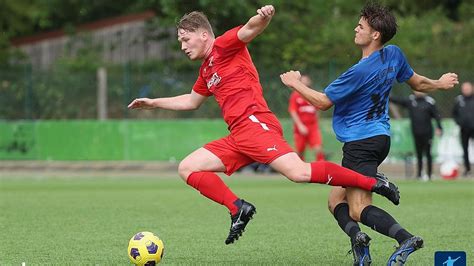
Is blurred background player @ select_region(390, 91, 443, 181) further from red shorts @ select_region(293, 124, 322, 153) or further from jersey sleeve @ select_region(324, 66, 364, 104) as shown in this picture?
jersey sleeve @ select_region(324, 66, 364, 104)

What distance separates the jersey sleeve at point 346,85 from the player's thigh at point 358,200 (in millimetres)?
715

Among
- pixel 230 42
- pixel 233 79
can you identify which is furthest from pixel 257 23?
pixel 233 79

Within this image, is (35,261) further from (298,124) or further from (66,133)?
(66,133)

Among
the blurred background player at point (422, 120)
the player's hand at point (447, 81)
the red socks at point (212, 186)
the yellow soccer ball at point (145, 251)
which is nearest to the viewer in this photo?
the yellow soccer ball at point (145, 251)

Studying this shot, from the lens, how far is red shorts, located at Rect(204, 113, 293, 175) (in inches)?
326

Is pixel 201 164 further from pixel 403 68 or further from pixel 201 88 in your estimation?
pixel 403 68

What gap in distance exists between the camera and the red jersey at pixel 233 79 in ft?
27.7

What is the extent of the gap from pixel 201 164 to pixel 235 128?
0.38 meters

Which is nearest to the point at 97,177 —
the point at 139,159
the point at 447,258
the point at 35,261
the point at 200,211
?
the point at 139,159

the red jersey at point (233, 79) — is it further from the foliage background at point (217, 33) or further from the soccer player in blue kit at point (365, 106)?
the foliage background at point (217, 33)

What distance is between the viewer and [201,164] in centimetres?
845

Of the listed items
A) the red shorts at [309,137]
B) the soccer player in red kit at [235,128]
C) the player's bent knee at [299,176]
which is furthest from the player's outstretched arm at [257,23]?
the red shorts at [309,137]

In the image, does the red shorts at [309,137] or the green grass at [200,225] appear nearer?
the green grass at [200,225]

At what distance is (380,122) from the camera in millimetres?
8164
